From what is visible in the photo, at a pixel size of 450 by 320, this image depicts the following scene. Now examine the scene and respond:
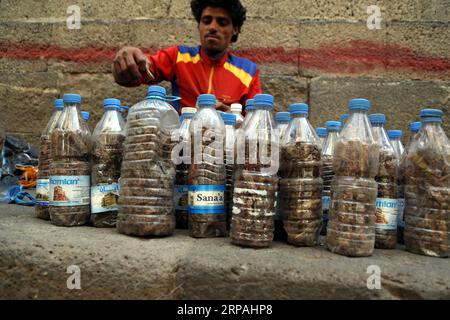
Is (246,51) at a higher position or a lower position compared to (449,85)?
higher

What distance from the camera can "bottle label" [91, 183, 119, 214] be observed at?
183cm

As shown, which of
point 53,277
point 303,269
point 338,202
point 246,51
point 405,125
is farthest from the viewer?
point 246,51

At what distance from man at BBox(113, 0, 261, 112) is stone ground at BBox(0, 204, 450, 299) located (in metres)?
1.93

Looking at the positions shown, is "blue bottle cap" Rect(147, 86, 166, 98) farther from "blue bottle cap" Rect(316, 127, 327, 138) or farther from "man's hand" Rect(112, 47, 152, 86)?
"blue bottle cap" Rect(316, 127, 327, 138)

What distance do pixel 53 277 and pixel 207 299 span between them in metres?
0.67

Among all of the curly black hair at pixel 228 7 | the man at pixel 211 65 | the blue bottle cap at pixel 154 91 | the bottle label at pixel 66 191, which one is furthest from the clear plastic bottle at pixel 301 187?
the curly black hair at pixel 228 7

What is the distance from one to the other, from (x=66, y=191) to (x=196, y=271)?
878 millimetres

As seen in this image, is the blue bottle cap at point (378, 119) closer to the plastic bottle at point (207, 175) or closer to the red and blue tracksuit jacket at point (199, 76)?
the plastic bottle at point (207, 175)

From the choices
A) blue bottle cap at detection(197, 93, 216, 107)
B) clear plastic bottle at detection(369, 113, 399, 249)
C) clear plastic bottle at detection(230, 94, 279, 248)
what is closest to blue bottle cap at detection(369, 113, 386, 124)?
clear plastic bottle at detection(369, 113, 399, 249)

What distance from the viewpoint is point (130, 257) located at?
4.77ft

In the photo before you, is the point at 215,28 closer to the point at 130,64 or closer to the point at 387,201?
the point at 130,64

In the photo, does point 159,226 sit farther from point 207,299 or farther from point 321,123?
point 321,123

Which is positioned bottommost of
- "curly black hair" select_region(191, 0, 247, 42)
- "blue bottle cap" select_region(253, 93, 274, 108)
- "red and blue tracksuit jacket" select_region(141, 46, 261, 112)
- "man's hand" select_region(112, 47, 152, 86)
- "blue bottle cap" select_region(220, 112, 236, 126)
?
"blue bottle cap" select_region(220, 112, 236, 126)
